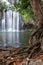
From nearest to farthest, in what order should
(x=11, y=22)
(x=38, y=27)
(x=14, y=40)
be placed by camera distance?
1. (x=38, y=27)
2. (x=14, y=40)
3. (x=11, y=22)

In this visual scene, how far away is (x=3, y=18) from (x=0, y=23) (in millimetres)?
1306

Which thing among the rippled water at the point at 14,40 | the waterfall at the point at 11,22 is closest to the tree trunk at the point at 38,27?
the rippled water at the point at 14,40

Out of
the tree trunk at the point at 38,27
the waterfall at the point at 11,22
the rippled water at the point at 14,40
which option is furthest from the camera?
the waterfall at the point at 11,22

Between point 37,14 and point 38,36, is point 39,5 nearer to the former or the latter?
point 37,14

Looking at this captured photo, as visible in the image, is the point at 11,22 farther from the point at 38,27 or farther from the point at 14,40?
the point at 38,27

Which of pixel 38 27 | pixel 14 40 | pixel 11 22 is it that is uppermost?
pixel 38 27

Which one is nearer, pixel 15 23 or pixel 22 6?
pixel 22 6

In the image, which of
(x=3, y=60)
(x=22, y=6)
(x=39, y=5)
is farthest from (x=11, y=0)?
(x=3, y=60)

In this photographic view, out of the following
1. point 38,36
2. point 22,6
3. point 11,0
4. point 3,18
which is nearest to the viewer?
point 38,36

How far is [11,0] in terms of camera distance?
3650cm

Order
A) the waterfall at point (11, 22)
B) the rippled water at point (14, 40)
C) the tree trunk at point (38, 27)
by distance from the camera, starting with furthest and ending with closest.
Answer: the waterfall at point (11, 22), the rippled water at point (14, 40), the tree trunk at point (38, 27)

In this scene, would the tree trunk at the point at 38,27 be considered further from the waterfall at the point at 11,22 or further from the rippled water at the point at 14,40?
the waterfall at the point at 11,22

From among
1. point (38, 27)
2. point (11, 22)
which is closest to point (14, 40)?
point (38, 27)

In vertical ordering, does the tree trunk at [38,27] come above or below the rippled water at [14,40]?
above
